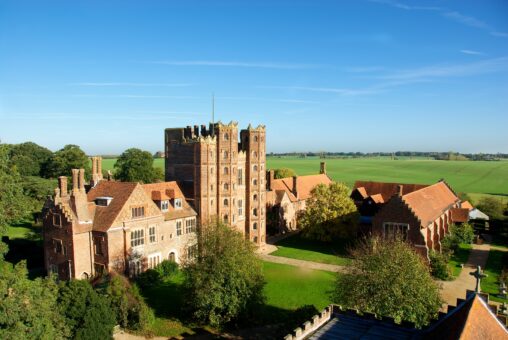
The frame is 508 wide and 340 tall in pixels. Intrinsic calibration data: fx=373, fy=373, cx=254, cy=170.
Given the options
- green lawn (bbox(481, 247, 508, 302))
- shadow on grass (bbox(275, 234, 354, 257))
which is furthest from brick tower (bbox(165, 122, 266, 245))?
green lawn (bbox(481, 247, 508, 302))

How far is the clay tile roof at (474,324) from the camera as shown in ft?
45.5

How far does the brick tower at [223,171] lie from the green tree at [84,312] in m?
21.1

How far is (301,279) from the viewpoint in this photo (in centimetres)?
4225

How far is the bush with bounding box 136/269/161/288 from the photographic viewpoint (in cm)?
4028

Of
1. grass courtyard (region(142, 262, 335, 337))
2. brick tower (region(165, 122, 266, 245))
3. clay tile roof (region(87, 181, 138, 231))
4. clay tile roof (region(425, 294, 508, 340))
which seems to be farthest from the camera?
brick tower (region(165, 122, 266, 245))

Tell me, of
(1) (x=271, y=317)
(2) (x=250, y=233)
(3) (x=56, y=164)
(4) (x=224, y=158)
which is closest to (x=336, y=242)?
(2) (x=250, y=233)

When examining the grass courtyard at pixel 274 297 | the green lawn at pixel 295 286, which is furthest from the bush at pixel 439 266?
the grass courtyard at pixel 274 297

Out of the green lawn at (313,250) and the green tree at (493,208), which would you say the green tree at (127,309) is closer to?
the green lawn at (313,250)

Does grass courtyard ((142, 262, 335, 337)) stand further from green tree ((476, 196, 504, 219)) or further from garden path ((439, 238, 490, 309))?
green tree ((476, 196, 504, 219))

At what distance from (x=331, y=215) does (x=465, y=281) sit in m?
19.6

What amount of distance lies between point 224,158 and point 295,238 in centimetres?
2060

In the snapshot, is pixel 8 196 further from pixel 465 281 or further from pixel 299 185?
pixel 299 185

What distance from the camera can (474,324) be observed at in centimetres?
1406

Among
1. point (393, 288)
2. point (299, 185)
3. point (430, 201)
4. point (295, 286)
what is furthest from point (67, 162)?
point (393, 288)
